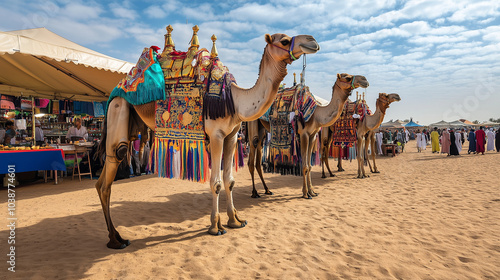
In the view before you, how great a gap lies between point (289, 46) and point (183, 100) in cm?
157

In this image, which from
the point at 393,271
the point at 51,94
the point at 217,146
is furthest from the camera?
the point at 51,94

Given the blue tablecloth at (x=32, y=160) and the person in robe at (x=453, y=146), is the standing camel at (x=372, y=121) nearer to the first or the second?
the blue tablecloth at (x=32, y=160)

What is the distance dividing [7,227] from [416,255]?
5.62 m

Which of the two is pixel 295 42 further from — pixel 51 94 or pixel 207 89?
pixel 51 94

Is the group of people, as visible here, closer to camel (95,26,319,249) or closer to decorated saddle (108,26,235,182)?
camel (95,26,319,249)

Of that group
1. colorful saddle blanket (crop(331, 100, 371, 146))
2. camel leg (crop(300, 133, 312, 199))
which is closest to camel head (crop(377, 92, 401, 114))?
colorful saddle blanket (crop(331, 100, 371, 146))

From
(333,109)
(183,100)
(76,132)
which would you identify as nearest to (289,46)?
(183,100)

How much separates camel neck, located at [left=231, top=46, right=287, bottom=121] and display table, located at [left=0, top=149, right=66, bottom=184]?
6381 millimetres

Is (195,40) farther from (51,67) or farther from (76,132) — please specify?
(76,132)

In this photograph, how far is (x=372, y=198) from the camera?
234 inches

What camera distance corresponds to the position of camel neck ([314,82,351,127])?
19.6ft

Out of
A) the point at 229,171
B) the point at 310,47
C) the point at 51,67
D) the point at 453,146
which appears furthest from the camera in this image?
the point at 453,146

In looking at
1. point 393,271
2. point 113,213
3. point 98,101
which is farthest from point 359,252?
point 98,101

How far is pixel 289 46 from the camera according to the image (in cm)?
310
